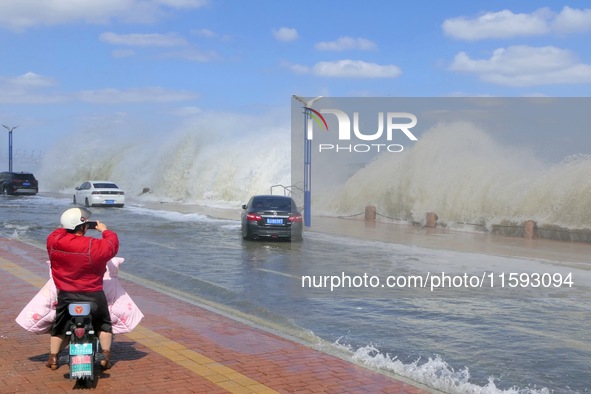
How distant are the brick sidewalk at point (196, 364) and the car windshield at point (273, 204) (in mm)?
10432

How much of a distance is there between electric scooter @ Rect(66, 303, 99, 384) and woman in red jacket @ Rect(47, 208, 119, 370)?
0.09m

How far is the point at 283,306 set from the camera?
9789 millimetres

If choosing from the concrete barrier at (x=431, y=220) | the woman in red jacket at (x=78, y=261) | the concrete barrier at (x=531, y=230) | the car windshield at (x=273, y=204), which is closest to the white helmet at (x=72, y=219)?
the woman in red jacket at (x=78, y=261)

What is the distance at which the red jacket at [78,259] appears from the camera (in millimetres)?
5422

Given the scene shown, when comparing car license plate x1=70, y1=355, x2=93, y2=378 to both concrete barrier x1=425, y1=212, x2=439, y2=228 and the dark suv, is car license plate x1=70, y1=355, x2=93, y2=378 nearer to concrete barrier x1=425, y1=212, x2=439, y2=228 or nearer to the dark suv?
concrete barrier x1=425, y1=212, x2=439, y2=228

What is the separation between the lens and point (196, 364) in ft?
20.5

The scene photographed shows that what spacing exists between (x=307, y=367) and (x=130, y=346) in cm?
181

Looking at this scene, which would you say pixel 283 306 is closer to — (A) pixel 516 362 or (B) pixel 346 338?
(B) pixel 346 338

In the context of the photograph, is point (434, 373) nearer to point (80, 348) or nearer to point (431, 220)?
point (80, 348)

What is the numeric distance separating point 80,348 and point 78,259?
691 millimetres

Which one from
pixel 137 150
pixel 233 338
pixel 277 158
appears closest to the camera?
pixel 233 338

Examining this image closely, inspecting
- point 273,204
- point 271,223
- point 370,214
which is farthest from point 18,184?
point 271,223

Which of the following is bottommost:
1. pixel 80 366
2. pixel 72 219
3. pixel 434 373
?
pixel 434 373

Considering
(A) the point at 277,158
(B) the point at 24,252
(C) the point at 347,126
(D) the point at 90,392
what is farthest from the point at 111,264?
(A) the point at 277,158
